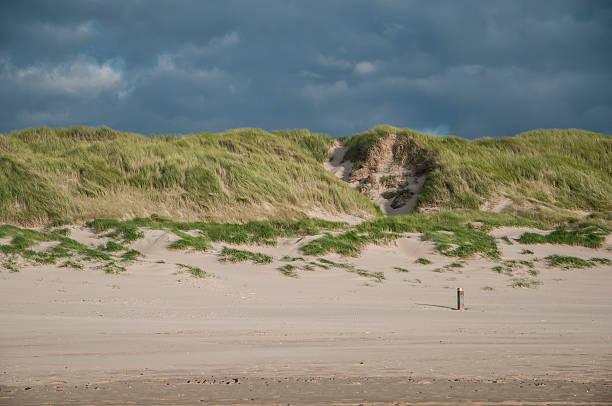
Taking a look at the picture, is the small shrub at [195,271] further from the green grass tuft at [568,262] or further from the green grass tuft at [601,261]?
the green grass tuft at [601,261]

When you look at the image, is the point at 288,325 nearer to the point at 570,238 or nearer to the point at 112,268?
the point at 112,268

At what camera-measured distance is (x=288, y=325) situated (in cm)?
721

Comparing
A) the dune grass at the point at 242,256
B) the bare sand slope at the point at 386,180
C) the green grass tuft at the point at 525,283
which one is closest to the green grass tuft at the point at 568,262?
the green grass tuft at the point at 525,283

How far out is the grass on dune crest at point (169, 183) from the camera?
16953 mm

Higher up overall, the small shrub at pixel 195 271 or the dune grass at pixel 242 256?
the dune grass at pixel 242 256

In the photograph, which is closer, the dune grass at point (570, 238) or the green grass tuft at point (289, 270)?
the green grass tuft at point (289, 270)

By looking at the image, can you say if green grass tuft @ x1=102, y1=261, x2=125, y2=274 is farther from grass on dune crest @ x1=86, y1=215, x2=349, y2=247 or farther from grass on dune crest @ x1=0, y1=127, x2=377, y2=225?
grass on dune crest @ x1=0, y1=127, x2=377, y2=225

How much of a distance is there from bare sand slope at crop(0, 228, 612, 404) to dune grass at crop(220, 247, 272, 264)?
268 mm

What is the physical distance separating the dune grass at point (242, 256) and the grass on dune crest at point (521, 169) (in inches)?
538

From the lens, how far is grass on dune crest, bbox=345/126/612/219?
82.0 feet

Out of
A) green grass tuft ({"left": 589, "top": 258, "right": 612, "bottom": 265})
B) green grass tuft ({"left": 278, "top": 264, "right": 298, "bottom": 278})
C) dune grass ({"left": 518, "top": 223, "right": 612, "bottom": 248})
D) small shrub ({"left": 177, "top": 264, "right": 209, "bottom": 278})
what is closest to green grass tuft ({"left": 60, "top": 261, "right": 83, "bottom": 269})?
small shrub ({"left": 177, "top": 264, "right": 209, "bottom": 278})

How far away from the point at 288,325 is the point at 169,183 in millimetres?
13686

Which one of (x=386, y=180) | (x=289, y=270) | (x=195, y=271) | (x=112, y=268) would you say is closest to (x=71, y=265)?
(x=112, y=268)

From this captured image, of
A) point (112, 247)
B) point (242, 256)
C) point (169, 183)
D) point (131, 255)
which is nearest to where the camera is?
point (131, 255)
